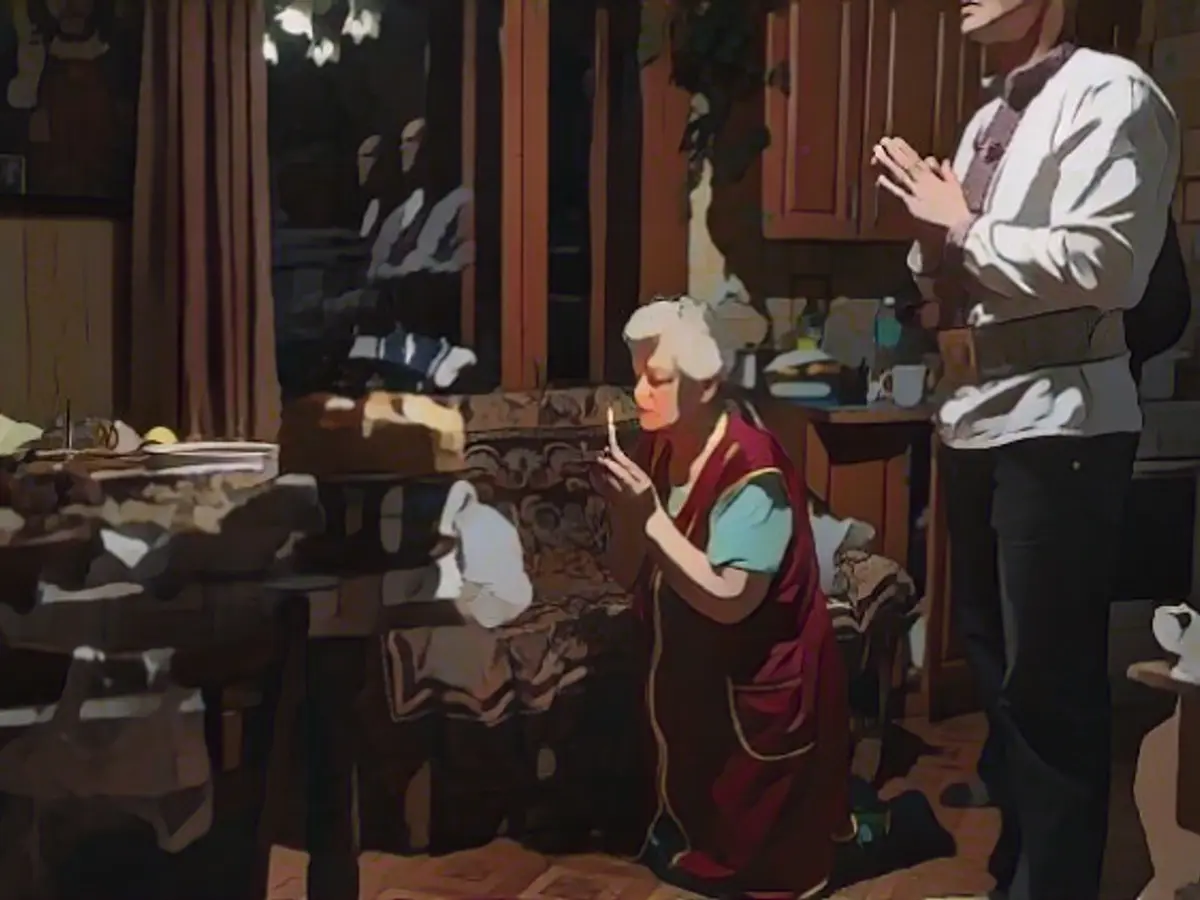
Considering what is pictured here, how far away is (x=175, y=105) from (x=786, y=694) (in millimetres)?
1221

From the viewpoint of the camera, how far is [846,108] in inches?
85.2

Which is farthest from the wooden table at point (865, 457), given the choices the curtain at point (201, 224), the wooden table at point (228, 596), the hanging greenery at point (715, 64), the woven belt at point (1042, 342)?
the curtain at point (201, 224)

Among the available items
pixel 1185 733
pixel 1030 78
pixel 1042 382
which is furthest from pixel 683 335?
pixel 1185 733

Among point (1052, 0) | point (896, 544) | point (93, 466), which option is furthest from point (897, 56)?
point (93, 466)

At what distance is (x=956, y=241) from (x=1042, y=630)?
0.60 m

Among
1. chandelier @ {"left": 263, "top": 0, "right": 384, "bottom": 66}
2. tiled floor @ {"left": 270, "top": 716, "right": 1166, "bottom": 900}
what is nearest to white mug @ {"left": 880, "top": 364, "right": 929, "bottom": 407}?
tiled floor @ {"left": 270, "top": 716, "right": 1166, "bottom": 900}

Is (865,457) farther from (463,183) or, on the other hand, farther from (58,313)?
(58,313)

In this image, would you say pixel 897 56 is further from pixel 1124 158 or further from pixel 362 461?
pixel 362 461

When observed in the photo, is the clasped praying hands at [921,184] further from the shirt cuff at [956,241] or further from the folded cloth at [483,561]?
the folded cloth at [483,561]

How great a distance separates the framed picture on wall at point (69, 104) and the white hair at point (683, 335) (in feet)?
2.41

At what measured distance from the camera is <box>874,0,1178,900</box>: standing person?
6.72ft

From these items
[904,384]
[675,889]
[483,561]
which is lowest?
[675,889]

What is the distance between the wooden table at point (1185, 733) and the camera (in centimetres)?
214

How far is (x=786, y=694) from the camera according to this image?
2.18m
